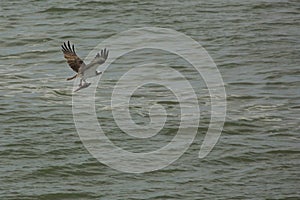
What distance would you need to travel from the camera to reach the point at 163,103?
13.2 m

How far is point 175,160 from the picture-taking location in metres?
11.3

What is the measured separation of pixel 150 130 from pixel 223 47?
11.9 ft

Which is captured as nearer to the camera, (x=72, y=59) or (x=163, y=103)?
(x=72, y=59)

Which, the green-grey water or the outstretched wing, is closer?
the outstretched wing

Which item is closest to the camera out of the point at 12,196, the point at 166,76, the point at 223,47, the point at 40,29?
the point at 12,196

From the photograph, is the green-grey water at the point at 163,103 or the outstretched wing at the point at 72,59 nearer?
the outstretched wing at the point at 72,59

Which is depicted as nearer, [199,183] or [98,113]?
[199,183]

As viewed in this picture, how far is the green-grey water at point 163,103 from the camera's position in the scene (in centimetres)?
1059

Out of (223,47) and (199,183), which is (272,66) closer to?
(223,47)

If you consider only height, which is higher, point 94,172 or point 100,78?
point 100,78

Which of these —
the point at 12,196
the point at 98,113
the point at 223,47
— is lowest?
the point at 12,196

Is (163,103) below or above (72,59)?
below

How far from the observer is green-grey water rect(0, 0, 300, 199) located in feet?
34.8

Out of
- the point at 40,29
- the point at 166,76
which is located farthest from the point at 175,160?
the point at 40,29
